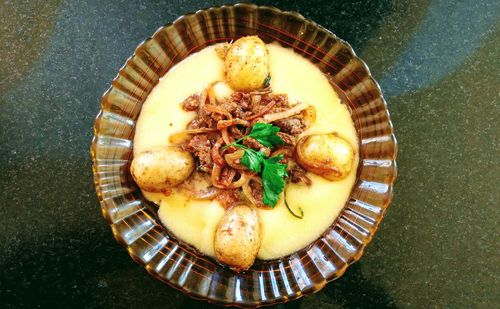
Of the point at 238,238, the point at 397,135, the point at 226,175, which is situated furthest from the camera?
the point at 397,135

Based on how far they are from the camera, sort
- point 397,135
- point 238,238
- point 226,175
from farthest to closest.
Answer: point 397,135 < point 226,175 < point 238,238

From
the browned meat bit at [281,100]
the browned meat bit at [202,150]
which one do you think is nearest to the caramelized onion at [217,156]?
the browned meat bit at [202,150]

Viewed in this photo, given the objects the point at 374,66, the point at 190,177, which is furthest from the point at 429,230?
the point at 190,177

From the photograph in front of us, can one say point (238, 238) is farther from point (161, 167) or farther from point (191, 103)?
point (191, 103)

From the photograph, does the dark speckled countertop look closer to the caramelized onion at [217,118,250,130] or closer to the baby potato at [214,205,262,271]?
the baby potato at [214,205,262,271]

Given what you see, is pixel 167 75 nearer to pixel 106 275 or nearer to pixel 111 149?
pixel 111 149

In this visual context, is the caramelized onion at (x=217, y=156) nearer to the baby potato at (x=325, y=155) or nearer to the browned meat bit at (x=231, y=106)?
the browned meat bit at (x=231, y=106)

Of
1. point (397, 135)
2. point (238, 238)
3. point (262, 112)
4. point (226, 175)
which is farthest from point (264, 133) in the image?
point (397, 135)

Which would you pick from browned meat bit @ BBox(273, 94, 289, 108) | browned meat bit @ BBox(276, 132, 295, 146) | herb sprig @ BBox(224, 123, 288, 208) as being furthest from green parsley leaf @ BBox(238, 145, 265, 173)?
browned meat bit @ BBox(273, 94, 289, 108)
